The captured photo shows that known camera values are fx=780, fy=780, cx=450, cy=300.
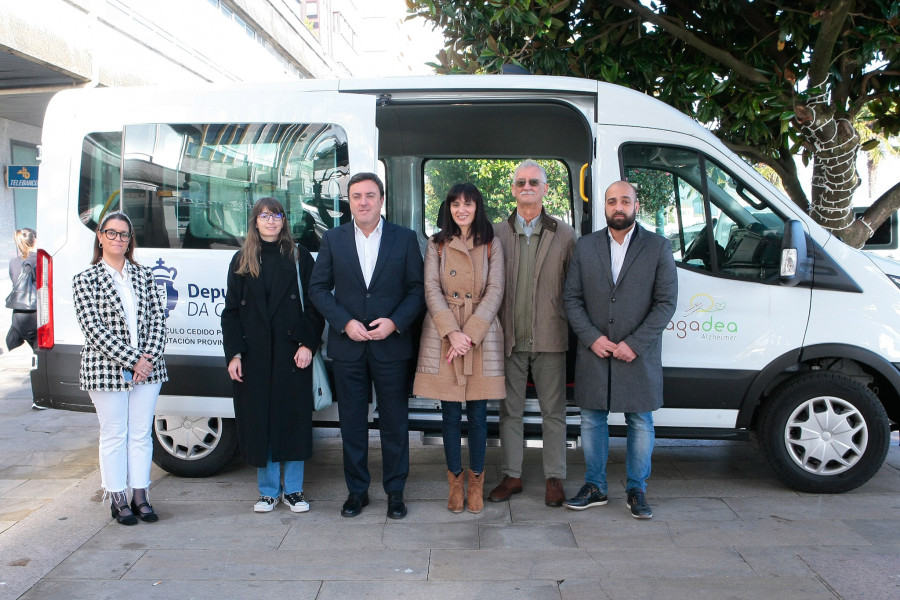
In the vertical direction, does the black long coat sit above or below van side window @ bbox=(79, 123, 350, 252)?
below

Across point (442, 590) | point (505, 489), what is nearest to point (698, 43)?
point (505, 489)

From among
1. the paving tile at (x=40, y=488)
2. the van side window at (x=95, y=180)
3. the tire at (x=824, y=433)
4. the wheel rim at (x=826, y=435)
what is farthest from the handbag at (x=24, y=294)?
the wheel rim at (x=826, y=435)

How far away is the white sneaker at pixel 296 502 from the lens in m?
4.45

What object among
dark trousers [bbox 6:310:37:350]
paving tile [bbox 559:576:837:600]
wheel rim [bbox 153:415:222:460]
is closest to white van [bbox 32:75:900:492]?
wheel rim [bbox 153:415:222:460]

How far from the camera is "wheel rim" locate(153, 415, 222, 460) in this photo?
4.89m

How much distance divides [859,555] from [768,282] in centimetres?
151

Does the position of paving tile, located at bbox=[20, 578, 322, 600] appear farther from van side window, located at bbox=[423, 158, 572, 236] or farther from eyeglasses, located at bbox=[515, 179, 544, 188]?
van side window, located at bbox=[423, 158, 572, 236]

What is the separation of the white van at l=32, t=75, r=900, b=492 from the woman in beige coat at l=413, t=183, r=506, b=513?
563 mm

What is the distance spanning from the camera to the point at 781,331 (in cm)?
446

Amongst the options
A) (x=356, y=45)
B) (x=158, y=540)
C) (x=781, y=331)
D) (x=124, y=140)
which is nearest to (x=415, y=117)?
(x=124, y=140)

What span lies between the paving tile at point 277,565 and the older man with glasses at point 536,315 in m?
1.03

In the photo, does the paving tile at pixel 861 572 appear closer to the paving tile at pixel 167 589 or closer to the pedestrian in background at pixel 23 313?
the paving tile at pixel 167 589

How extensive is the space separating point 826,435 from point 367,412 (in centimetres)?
265

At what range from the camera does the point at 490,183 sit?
666cm
